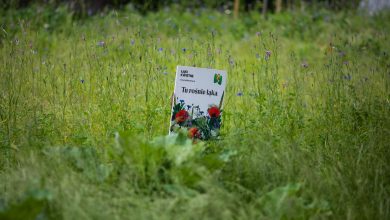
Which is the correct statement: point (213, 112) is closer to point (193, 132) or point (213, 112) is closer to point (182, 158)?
point (193, 132)

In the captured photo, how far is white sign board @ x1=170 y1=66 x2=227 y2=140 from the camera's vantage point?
3.75 meters

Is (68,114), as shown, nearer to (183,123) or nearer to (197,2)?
(183,123)

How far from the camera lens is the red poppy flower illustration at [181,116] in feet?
12.3

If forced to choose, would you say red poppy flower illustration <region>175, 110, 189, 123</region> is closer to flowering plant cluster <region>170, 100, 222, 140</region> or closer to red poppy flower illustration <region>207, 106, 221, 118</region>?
flowering plant cluster <region>170, 100, 222, 140</region>

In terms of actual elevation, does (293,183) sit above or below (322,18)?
below

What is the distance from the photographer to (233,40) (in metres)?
8.24

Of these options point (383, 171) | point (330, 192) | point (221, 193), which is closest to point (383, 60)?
point (383, 171)

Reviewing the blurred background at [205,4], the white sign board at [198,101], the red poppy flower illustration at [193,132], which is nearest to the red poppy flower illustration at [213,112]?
the white sign board at [198,101]

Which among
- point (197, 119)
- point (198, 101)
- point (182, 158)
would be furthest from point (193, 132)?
point (182, 158)

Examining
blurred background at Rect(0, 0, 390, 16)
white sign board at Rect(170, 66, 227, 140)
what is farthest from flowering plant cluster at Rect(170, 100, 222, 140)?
blurred background at Rect(0, 0, 390, 16)

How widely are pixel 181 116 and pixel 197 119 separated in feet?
0.38

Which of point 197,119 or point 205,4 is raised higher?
point 205,4

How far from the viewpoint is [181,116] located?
3.73 metres

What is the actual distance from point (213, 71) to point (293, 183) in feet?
3.38
